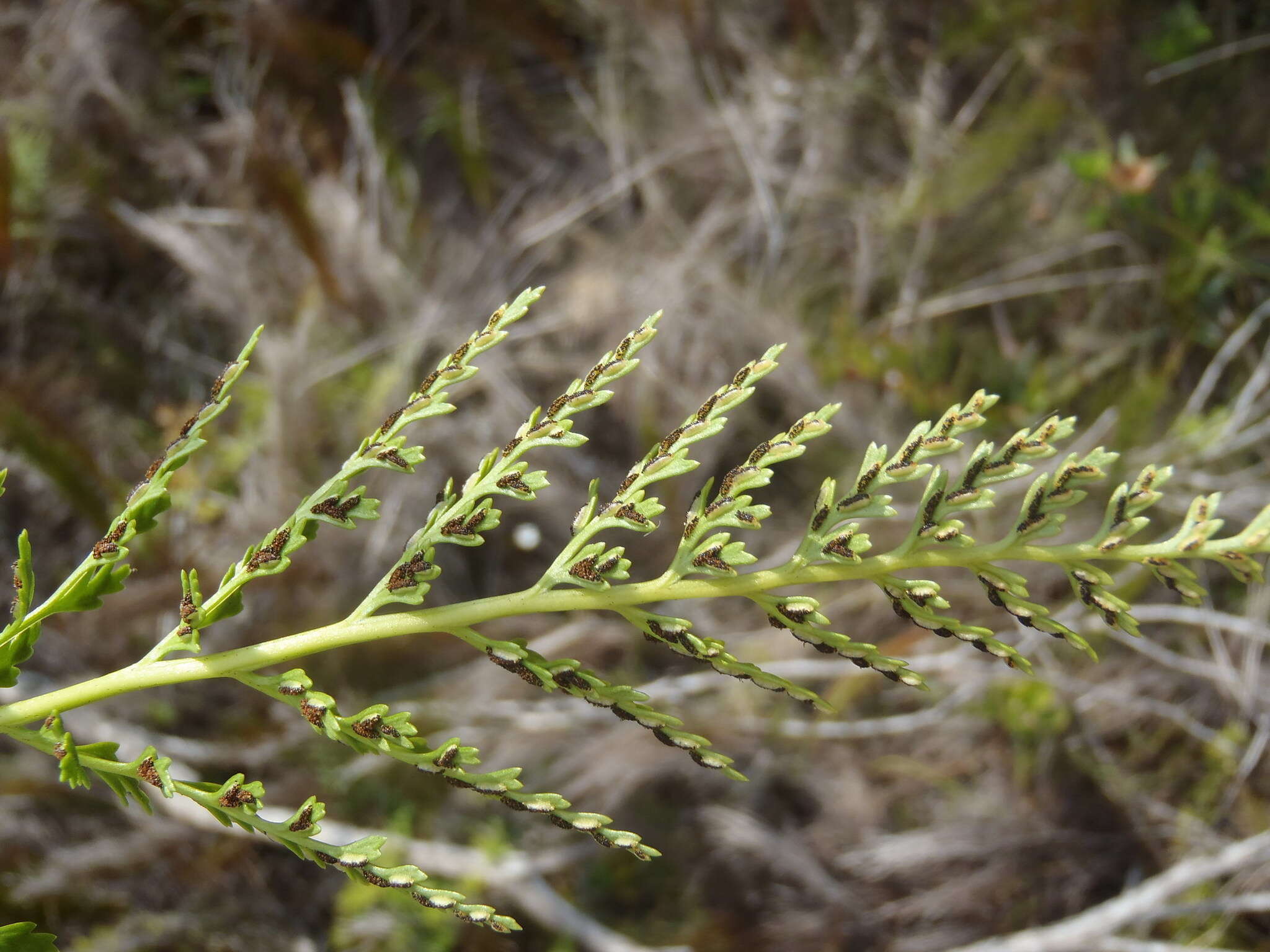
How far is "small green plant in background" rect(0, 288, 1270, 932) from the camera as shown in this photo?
4.08 feet

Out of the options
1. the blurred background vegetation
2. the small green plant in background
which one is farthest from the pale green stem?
the blurred background vegetation

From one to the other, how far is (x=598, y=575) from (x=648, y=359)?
250 centimetres

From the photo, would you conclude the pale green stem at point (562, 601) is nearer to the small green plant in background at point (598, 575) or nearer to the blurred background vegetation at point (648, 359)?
the small green plant in background at point (598, 575)

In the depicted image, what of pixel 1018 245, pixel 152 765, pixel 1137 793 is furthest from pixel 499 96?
pixel 1137 793

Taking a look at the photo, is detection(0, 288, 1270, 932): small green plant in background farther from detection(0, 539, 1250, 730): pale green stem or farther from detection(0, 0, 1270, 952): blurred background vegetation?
detection(0, 0, 1270, 952): blurred background vegetation

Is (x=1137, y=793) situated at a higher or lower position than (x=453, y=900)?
lower

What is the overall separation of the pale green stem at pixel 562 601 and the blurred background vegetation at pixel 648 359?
7.46ft

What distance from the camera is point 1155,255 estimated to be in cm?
362

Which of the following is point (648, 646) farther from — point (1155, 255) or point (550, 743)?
point (1155, 255)

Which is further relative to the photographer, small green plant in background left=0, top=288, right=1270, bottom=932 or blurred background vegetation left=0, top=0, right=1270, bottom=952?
blurred background vegetation left=0, top=0, right=1270, bottom=952

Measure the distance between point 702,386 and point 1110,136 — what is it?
79.0 inches

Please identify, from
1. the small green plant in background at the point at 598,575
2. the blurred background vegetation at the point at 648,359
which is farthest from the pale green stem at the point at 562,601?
the blurred background vegetation at the point at 648,359

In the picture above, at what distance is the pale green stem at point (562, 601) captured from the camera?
1228 millimetres

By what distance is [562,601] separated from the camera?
48.7 inches
